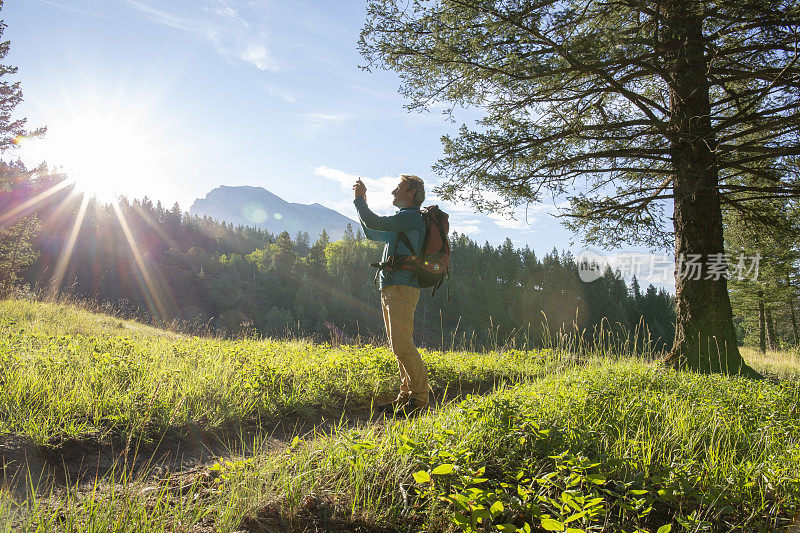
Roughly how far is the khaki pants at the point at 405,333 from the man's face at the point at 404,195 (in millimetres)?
872

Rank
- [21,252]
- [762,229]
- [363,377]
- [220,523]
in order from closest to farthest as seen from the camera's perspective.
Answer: [220,523], [363,377], [762,229], [21,252]

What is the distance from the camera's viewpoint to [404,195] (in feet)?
13.6

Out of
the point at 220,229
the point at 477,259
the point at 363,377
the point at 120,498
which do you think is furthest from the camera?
the point at 220,229

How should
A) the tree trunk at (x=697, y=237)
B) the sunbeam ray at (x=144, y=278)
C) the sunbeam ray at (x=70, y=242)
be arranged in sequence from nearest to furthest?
1. the tree trunk at (x=697, y=237)
2. the sunbeam ray at (x=144, y=278)
3. the sunbeam ray at (x=70, y=242)

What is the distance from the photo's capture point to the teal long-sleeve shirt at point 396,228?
12.3 feet

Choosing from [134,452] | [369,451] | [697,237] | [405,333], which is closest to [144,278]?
[134,452]

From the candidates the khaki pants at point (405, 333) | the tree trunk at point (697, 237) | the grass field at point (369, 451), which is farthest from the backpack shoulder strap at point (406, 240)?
the tree trunk at point (697, 237)

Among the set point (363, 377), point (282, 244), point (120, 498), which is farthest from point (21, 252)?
point (282, 244)

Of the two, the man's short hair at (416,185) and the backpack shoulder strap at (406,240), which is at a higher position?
the man's short hair at (416,185)

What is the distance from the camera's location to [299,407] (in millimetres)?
4059

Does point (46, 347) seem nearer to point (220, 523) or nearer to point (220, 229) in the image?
point (220, 523)

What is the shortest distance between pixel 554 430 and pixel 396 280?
1861 millimetres

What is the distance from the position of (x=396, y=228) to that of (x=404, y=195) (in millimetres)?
500

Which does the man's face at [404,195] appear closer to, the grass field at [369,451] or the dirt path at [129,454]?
the grass field at [369,451]
